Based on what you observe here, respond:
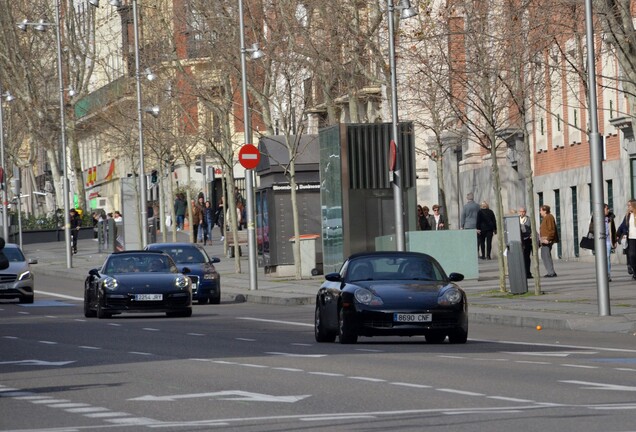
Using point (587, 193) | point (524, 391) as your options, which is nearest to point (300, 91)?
point (587, 193)

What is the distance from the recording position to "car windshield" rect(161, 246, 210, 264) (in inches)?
1693

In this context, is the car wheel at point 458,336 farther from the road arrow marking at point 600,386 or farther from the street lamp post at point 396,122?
the street lamp post at point 396,122

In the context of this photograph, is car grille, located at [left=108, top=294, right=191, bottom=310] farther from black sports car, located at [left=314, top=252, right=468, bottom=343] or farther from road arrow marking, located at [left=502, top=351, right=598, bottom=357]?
road arrow marking, located at [left=502, top=351, right=598, bottom=357]

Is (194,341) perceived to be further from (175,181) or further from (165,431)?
(175,181)

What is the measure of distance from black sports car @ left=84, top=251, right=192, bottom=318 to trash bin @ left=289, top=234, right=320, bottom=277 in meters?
14.4

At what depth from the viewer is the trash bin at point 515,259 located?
1416 inches

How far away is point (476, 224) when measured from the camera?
54969 millimetres

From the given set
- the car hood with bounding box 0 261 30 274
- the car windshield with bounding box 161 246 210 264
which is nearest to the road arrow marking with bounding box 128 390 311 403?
the car windshield with bounding box 161 246 210 264

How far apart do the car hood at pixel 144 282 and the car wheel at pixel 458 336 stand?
1102 cm

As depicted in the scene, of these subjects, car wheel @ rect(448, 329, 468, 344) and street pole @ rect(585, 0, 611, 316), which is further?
street pole @ rect(585, 0, 611, 316)

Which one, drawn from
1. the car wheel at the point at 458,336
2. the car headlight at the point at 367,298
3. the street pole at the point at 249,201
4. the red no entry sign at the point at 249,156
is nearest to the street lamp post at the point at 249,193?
the street pole at the point at 249,201

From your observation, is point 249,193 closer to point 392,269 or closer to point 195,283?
point 195,283

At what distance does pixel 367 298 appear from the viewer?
2506cm

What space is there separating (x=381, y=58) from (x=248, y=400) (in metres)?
29.2
